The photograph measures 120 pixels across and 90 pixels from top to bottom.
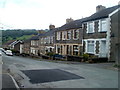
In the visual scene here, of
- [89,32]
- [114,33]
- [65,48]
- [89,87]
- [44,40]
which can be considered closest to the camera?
[89,87]

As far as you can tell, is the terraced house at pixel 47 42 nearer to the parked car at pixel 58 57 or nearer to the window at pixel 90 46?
the parked car at pixel 58 57

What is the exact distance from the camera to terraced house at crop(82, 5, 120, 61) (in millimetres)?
21281

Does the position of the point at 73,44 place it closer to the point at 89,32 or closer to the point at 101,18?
the point at 89,32

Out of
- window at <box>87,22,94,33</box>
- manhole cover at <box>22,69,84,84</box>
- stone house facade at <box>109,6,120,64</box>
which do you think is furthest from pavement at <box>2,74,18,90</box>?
window at <box>87,22,94,33</box>

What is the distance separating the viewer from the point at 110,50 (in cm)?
2111

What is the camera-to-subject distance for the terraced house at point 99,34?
21.3 m

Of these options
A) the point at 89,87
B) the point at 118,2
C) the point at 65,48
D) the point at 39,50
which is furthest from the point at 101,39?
the point at 39,50

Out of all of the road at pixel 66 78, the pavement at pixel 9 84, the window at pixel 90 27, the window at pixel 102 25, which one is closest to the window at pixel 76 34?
the window at pixel 90 27

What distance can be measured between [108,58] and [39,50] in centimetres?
3064

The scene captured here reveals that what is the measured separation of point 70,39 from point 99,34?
9213mm

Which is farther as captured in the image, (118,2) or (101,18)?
(118,2)

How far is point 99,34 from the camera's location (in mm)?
22672

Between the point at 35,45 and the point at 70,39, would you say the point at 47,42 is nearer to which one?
the point at 35,45

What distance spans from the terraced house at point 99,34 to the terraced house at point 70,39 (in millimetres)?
2454
